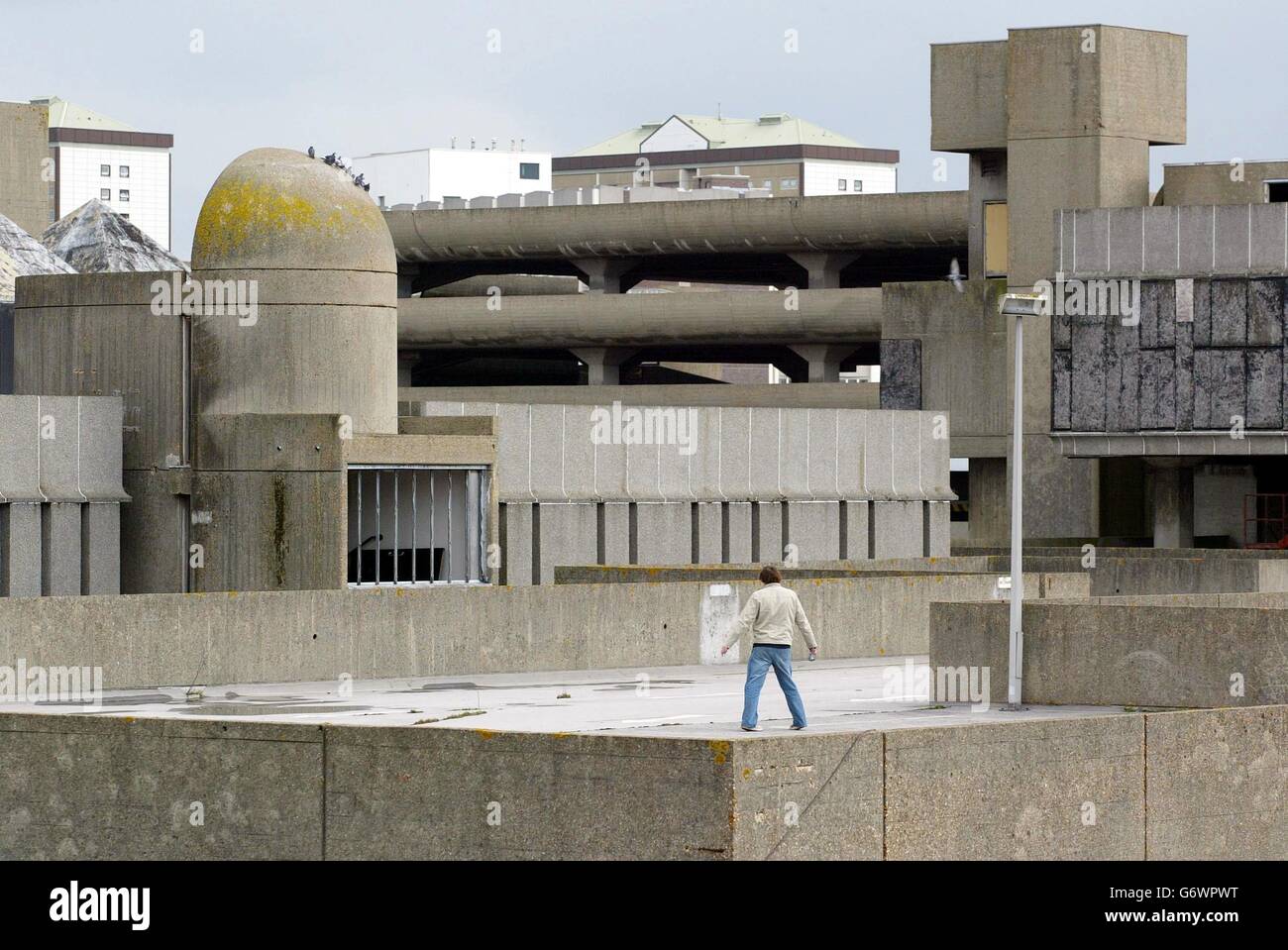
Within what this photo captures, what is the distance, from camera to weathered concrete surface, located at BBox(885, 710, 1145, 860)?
1555 centimetres

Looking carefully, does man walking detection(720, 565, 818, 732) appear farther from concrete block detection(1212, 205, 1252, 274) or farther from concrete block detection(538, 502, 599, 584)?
concrete block detection(1212, 205, 1252, 274)

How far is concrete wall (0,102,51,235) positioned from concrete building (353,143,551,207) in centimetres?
8938

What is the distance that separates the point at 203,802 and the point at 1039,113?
166 feet

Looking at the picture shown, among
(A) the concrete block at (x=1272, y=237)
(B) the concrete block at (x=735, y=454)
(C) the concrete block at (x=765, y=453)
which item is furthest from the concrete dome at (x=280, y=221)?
(A) the concrete block at (x=1272, y=237)

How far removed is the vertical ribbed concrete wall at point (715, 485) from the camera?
40844 millimetres

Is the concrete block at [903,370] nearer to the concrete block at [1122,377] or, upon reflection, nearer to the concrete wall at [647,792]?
the concrete block at [1122,377]

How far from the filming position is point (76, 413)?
34375 millimetres

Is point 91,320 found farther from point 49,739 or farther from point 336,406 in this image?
point 49,739

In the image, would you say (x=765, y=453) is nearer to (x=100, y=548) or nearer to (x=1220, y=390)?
(x=100, y=548)

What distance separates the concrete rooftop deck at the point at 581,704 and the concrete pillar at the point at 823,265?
58953 mm

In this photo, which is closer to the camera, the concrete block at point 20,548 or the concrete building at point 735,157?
the concrete block at point 20,548

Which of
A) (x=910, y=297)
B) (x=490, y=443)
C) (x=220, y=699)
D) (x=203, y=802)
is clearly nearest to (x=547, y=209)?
(x=910, y=297)
